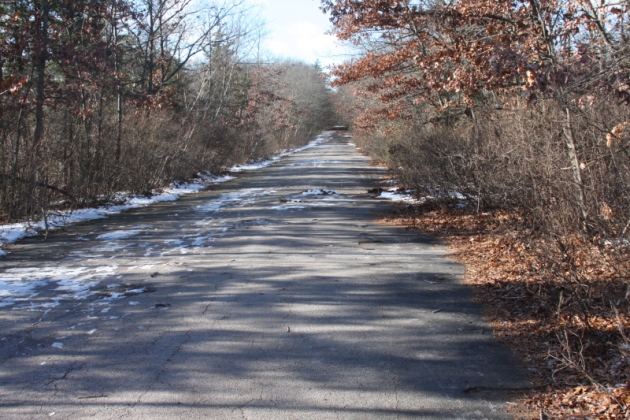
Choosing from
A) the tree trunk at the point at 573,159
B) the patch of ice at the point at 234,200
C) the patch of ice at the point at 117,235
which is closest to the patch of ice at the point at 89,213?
the patch of ice at the point at 117,235

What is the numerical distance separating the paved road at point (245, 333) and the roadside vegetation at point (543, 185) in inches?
21.3

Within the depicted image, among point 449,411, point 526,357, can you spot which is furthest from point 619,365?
point 449,411

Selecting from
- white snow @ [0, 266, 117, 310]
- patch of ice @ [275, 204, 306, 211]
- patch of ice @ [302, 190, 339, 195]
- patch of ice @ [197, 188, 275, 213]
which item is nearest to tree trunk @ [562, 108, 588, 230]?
white snow @ [0, 266, 117, 310]

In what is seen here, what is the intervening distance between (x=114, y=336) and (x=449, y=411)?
3.24m

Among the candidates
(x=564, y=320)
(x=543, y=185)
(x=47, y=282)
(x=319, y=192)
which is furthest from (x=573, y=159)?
(x=319, y=192)

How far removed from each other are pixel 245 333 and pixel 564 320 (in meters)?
3.11

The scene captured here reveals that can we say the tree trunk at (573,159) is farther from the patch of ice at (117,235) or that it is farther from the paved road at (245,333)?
the patch of ice at (117,235)

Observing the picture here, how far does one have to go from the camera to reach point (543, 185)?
7.99 m

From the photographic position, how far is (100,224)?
1281 centimetres

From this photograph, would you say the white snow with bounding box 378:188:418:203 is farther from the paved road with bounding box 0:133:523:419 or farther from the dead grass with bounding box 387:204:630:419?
the dead grass with bounding box 387:204:630:419

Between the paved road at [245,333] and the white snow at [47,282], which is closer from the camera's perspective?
the paved road at [245,333]

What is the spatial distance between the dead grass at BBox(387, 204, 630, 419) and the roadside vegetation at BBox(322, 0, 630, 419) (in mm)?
18

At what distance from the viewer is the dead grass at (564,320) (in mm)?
3930

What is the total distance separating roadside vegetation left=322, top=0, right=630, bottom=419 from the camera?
464cm
